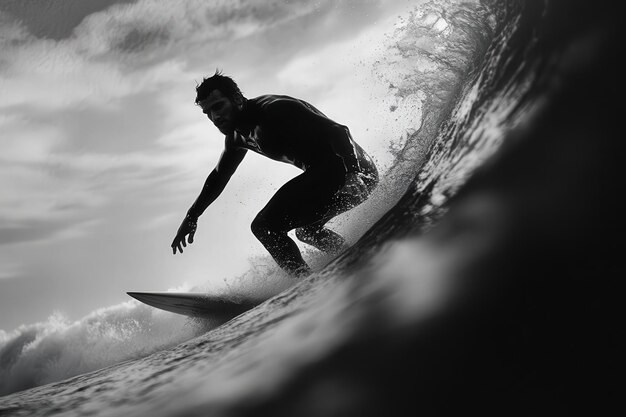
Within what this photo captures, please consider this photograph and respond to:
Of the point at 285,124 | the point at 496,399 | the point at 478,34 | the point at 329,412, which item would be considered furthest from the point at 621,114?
the point at 478,34

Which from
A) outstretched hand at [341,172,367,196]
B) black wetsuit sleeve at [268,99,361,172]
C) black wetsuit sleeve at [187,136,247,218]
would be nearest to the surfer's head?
black wetsuit sleeve at [268,99,361,172]

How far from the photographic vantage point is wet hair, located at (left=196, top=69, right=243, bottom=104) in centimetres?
262

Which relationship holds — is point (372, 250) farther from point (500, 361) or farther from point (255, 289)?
point (255, 289)

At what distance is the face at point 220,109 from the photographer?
8.58 ft

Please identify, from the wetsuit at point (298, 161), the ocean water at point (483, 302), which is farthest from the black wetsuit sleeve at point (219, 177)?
the ocean water at point (483, 302)

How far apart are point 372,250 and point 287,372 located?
0.59 metres

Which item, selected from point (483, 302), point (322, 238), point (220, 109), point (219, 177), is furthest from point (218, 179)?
point (483, 302)

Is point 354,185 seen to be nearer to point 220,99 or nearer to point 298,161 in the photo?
point 298,161

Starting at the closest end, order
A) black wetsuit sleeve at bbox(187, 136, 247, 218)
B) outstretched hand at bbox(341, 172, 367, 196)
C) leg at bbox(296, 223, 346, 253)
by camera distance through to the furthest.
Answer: outstretched hand at bbox(341, 172, 367, 196), leg at bbox(296, 223, 346, 253), black wetsuit sleeve at bbox(187, 136, 247, 218)

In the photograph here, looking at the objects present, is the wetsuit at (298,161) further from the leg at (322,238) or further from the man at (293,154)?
the leg at (322,238)

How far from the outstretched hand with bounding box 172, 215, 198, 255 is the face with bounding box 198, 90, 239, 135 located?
0.85m

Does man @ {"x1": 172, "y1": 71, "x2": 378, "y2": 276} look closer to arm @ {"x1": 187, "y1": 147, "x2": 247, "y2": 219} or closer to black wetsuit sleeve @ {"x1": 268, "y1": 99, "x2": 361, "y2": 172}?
black wetsuit sleeve @ {"x1": 268, "y1": 99, "x2": 361, "y2": 172}

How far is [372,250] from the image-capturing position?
1340mm

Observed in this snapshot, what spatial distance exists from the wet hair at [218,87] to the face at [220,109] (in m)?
0.02
